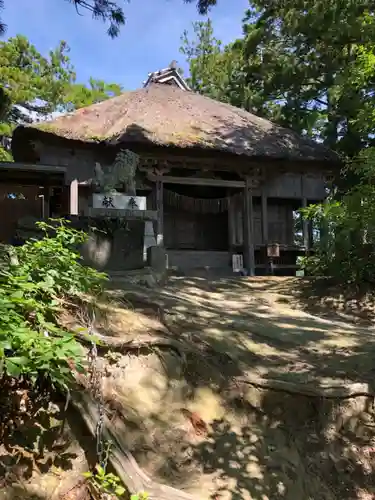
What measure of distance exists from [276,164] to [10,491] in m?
12.5

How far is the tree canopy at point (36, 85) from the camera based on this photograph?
19.2 meters

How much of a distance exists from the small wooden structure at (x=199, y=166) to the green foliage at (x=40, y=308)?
28.2 feet

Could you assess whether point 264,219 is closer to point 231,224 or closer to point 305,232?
point 231,224

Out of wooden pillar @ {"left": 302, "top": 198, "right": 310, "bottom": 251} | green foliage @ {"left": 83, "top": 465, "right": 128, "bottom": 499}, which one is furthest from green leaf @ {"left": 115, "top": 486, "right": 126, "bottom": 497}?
wooden pillar @ {"left": 302, "top": 198, "right": 310, "bottom": 251}

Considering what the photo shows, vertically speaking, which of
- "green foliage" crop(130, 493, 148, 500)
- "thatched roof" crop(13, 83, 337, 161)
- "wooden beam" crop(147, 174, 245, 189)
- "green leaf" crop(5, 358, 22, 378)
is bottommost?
"green foliage" crop(130, 493, 148, 500)

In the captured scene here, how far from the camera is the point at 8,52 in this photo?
1998 centimetres

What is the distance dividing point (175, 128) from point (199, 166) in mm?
1212

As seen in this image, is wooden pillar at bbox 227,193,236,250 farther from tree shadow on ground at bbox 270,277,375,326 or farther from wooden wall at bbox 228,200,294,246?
tree shadow on ground at bbox 270,277,375,326

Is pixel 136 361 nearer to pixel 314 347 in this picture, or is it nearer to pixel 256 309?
pixel 314 347

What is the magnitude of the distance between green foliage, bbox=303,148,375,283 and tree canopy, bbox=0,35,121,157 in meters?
13.9

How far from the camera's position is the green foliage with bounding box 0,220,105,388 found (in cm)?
250

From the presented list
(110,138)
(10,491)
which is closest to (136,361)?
(10,491)

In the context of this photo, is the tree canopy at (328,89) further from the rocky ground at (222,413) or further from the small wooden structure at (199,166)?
the rocky ground at (222,413)

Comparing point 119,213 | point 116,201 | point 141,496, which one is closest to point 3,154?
point 116,201
